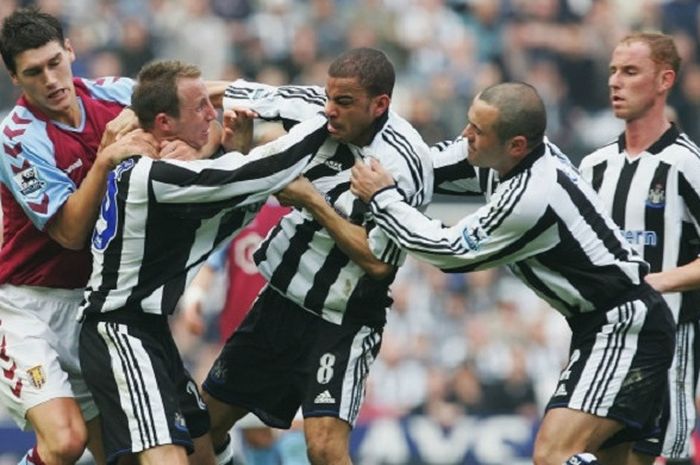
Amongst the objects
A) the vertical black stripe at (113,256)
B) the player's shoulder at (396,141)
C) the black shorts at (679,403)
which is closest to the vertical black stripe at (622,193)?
the black shorts at (679,403)

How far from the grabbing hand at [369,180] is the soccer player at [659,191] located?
5.04ft

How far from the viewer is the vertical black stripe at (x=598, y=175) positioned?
338 inches

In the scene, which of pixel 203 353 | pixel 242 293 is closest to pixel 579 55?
pixel 203 353

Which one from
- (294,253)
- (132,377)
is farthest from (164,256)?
(294,253)

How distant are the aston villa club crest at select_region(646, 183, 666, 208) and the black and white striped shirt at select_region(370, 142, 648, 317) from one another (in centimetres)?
87

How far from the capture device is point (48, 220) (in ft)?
24.5

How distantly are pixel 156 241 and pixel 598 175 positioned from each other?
8.24ft

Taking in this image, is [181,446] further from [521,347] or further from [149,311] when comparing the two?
[521,347]

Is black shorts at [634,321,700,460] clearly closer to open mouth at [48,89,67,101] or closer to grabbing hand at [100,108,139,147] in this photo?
grabbing hand at [100,108,139,147]

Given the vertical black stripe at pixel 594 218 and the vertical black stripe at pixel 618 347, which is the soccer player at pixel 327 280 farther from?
the vertical black stripe at pixel 618 347

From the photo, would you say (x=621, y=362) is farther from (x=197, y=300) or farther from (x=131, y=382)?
(x=197, y=300)

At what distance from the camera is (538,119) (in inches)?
289

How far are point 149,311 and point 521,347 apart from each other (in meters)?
6.71

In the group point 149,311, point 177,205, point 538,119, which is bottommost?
point 149,311
